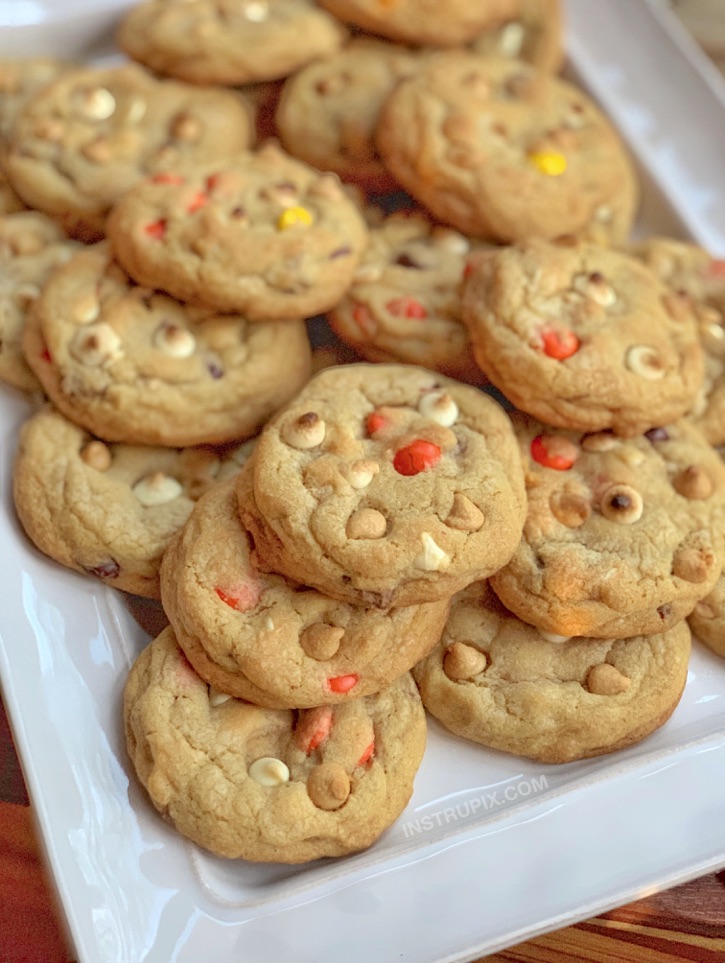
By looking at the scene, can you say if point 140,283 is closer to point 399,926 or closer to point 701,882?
point 399,926

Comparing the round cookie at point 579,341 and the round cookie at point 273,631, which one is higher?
the round cookie at point 579,341

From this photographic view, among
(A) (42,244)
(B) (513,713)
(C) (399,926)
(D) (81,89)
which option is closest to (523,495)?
(B) (513,713)

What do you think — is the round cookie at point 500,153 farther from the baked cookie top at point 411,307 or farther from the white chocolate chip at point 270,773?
the white chocolate chip at point 270,773

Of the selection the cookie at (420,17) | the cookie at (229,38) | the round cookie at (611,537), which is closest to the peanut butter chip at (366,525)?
the round cookie at (611,537)

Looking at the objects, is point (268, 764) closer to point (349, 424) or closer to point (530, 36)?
point (349, 424)

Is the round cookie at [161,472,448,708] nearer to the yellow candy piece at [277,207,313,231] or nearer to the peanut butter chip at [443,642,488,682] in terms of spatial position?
the peanut butter chip at [443,642,488,682]

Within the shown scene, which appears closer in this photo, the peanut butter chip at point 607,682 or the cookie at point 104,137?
the peanut butter chip at point 607,682

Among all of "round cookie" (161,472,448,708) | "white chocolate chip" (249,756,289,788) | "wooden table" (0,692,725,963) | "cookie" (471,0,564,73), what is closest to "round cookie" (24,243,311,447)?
"round cookie" (161,472,448,708)
